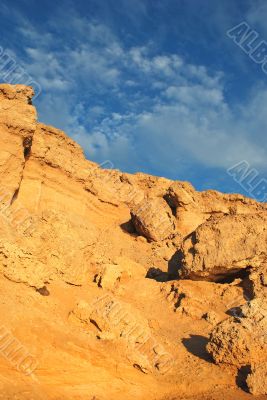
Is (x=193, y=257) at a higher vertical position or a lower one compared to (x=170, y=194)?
lower

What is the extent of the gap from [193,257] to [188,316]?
1.92m

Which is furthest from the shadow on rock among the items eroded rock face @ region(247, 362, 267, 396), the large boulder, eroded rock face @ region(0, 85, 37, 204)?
the large boulder

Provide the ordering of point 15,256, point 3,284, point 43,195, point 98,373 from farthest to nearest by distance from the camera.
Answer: point 43,195 < point 15,256 < point 3,284 < point 98,373

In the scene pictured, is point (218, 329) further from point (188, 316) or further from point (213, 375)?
point (188, 316)

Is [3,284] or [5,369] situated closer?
[5,369]

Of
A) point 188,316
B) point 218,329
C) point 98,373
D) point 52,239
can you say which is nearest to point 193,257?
→ point 188,316

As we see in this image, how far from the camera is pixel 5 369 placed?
17.8 ft

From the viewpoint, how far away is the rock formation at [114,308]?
5.98 meters

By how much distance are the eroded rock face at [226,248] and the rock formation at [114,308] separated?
3 centimetres

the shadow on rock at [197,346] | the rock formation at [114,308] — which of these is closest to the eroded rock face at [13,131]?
the rock formation at [114,308]

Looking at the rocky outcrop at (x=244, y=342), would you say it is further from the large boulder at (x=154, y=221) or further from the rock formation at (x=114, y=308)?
the large boulder at (x=154, y=221)

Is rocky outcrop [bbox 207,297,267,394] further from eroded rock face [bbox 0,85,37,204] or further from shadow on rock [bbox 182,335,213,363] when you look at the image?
eroded rock face [bbox 0,85,37,204]

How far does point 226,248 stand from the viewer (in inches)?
413

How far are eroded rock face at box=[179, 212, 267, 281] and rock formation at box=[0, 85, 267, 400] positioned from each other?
0.10 ft
